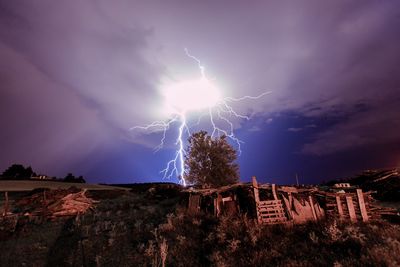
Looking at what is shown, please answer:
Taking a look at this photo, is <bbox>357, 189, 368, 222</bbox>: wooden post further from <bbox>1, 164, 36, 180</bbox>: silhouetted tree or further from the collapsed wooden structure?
<bbox>1, 164, 36, 180</bbox>: silhouetted tree

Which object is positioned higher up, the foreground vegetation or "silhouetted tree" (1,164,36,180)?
"silhouetted tree" (1,164,36,180)

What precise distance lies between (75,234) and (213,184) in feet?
81.3

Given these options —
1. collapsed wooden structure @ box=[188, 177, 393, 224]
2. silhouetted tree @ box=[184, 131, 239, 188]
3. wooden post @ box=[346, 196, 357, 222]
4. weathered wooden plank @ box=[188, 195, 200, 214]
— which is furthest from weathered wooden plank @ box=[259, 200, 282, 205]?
silhouetted tree @ box=[184, 131, 239, 188]

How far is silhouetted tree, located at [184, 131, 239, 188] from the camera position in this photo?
41.3 metres

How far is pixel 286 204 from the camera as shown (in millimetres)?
16672

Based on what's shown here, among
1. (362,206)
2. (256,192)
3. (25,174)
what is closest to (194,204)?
(256,192)

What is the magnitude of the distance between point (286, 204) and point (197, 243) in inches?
225

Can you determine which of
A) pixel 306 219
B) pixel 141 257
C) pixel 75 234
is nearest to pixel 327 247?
pixel 306 219

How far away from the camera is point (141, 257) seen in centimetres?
1377

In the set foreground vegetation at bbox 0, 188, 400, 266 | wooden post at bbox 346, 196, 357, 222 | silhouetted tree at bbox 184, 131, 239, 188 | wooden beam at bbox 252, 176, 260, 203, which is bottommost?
foreground vegetation at bbox 0, 188, 400, 266

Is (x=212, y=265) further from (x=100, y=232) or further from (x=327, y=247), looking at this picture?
(x=100, y=232)

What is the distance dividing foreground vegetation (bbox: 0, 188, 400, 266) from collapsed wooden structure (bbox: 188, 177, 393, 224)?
834mm

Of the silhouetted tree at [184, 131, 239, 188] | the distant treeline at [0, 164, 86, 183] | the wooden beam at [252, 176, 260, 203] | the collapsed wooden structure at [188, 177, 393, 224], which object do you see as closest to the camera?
the collapsed wooden structure at [188, 177, 393, 224]

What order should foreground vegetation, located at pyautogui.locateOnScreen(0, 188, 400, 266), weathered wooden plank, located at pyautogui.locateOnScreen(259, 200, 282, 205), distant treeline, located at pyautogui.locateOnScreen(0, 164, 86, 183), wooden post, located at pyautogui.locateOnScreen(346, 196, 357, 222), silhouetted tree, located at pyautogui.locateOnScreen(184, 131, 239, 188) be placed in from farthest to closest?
distant treeline, located at pyautogui.locateOnScreen(0, 164, 86, 183) → silhouetted tree, located at pyautogui.locateOnScreen(184, 131, 239, 188) → wooden post, located at pyautogui.locateOnScreen(346, 196, 357, 222) → weathered wooden plank, located at pyautogui.locateOnScreen(259, 200, 282, 205) → foreground vegetation, located at pyautogui.locateOnScreen(0, 188, 400, 266)
